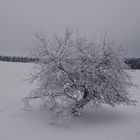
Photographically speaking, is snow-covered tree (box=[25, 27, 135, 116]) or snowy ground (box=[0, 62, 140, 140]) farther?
snow-covered tree (box=[25, 27, 135, 116])

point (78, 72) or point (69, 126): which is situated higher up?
point (78, 72)

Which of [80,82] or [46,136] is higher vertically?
[80,82]

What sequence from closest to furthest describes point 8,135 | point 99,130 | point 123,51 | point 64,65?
point 8,135 → point 99,130 → point 64,65 → point 123,51

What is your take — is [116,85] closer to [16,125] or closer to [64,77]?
[64,77]

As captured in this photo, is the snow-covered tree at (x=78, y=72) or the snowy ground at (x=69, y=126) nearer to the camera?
the snowy ground at (x=69, y=126)

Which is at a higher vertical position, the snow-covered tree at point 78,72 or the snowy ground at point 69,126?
the snow-covered tree at point 78,72

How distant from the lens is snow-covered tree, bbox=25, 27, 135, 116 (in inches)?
481

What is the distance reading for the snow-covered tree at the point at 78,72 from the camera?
1222 cm

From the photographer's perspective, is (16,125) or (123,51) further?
(123,51)

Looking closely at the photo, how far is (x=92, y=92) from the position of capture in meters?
12.3

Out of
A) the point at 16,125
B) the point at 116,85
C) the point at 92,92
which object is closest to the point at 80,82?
the point at 92,92

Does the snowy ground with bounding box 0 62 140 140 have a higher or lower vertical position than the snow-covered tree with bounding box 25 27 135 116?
lower

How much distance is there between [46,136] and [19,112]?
11.4ft

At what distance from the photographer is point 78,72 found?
40.0 feet
